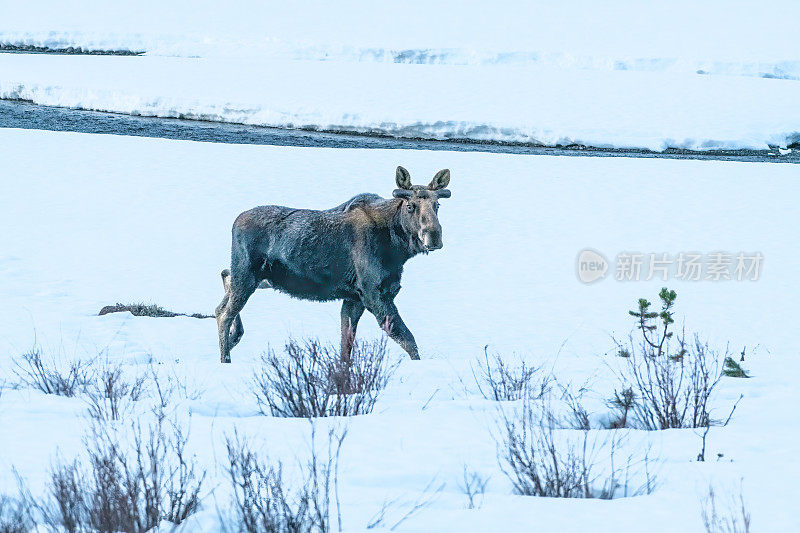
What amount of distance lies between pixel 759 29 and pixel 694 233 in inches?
720

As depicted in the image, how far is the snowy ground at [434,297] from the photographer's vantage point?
5.25 meters

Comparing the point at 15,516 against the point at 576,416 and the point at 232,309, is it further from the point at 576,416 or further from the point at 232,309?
the point at 232,309

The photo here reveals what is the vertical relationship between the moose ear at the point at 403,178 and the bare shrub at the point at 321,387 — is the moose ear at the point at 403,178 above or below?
above

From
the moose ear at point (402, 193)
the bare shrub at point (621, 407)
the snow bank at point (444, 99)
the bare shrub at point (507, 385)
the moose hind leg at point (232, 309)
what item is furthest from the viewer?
the snow bank at point (444, 99)

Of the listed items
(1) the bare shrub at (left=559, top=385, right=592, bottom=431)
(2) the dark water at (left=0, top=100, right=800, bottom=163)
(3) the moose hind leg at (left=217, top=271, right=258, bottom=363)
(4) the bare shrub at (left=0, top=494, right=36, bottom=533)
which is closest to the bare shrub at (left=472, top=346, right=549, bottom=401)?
(1) the bare shrub at (left=559, top=385, right=592, bottom=431)

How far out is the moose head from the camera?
8.22m

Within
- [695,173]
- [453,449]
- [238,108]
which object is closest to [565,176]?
[695,173]

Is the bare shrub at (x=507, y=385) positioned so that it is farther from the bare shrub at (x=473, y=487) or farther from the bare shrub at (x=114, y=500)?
the bare shrub at (x=114, y=500)

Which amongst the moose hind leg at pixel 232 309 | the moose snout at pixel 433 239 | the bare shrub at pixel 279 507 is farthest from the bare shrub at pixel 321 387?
the bare shrub at pixel 279 507

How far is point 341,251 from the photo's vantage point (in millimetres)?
8797

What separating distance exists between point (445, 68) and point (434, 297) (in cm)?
1510

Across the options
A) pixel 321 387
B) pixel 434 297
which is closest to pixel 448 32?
pixel 434 297

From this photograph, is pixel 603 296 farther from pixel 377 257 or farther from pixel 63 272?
pixel 63 272

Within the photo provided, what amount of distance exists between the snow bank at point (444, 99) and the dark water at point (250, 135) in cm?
23
